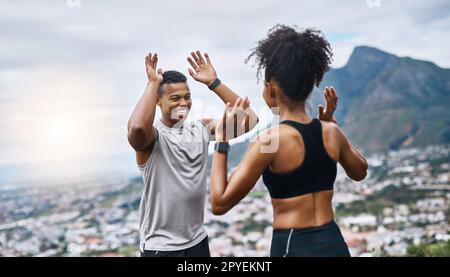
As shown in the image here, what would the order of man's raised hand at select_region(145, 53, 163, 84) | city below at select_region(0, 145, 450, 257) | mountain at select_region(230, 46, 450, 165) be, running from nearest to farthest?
man's raised hand at select_region(145, 53, 163, 84)
city below at select_region(0, 145, 450, 257)
mountain at select_region(230, 46, 450, 165)

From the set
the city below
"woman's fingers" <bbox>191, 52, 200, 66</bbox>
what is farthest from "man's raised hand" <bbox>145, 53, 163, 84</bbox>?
the city below

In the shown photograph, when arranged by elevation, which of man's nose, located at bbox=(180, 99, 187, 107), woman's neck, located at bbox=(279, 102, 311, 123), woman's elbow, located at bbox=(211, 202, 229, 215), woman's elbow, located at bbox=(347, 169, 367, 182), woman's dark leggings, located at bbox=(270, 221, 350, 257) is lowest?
woman's dark leggings, located at bbox=(270, 221, 350, 257)

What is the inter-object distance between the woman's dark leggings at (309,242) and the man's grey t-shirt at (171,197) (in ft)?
2.81

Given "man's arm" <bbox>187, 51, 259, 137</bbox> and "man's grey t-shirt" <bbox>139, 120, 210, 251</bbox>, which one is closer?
"man's grey t-shirt" <bbox>139, 120, 210, 251</bbox>

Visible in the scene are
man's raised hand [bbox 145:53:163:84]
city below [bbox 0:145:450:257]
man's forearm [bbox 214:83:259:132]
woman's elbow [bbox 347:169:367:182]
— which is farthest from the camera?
city below [bbox 0:145:450:257]

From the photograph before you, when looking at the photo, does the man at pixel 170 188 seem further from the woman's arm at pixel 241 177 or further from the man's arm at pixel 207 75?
the woman's arm at pixel 241 177

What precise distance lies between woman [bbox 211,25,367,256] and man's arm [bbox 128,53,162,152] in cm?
66

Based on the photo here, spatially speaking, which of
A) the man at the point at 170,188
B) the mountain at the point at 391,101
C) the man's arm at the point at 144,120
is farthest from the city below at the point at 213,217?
the man's arm at the point at 144,120

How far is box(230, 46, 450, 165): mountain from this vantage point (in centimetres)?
6438

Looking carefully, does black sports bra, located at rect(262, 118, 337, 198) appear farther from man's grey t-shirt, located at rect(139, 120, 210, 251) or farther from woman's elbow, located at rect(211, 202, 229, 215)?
man's grey t-shirt, located at rect(139, 120, 210, 251)

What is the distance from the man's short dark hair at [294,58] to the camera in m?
2.66
